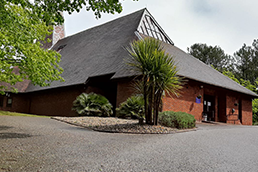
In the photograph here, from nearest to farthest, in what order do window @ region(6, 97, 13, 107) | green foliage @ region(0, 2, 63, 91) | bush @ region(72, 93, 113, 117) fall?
green foliage @ region(0, 2, 63, 91) → bush @ region(72, 93, 113, 117) → window @ region(6, 97, 13, 107)

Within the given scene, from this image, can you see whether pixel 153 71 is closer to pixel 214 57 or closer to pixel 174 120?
pixel 174 120

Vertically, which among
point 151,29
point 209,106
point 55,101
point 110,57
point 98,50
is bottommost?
point 55,101

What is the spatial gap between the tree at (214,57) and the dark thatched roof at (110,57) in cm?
2528

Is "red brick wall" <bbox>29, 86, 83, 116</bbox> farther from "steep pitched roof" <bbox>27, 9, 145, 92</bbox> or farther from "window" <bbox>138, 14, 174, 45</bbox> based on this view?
"window" <bbox>138, 14, 174, 45</bbox>

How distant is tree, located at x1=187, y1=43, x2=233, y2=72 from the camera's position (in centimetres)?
4788

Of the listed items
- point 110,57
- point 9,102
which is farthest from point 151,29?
point 9,102

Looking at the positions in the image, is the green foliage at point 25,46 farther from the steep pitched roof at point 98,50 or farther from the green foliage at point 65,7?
the steep pitched roof at point 98,50

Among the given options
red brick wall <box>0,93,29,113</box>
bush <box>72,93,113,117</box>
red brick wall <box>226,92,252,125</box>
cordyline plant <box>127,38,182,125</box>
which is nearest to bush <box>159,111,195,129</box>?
cordyline plant <box>127,38,182,125</box>

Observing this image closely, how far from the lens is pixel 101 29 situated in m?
26.8

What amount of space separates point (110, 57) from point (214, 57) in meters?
34.0

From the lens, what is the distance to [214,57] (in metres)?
47.8

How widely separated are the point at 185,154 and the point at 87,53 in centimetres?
1853

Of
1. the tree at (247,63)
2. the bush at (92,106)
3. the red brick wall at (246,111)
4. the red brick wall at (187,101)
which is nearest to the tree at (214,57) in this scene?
the tree at (247,63)

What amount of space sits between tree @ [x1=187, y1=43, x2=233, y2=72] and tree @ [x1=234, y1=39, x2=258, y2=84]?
1.70m
